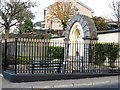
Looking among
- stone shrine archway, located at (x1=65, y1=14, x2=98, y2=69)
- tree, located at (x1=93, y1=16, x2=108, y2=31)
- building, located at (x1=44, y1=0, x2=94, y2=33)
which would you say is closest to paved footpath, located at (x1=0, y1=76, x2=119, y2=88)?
stone shrine archway, located at (x1=65, y1=14, x2=98, y2=69)

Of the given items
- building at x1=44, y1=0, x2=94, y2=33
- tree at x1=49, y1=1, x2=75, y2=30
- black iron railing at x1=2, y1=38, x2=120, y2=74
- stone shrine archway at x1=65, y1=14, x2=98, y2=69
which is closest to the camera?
black iron railing at x1=2, y1=38, x2=120, y2=74

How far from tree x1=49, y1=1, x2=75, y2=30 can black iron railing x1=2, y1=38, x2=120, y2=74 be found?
43.5 meters

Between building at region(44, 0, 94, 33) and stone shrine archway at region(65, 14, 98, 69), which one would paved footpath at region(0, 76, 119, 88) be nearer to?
stone shrine archway at region(65, 14, 98, 69)

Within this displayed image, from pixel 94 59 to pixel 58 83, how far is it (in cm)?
543

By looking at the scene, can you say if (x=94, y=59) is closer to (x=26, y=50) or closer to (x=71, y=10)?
(x=26, y=50)

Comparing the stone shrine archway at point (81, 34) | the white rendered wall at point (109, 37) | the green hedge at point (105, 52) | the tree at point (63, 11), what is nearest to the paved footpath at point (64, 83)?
the green hedge at point (105, 52)

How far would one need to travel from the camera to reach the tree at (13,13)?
175ft

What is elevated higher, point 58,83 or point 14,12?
point 14,12

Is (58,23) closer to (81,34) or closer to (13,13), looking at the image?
(13,13)

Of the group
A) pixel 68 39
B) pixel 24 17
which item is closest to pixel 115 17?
pixel 24 17

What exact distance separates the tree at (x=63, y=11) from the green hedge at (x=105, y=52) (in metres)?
43.8

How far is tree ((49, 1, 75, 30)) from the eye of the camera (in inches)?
2566

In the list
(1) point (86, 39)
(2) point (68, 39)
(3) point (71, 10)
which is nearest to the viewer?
(1) point (86, 39)

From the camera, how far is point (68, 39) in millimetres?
26938
